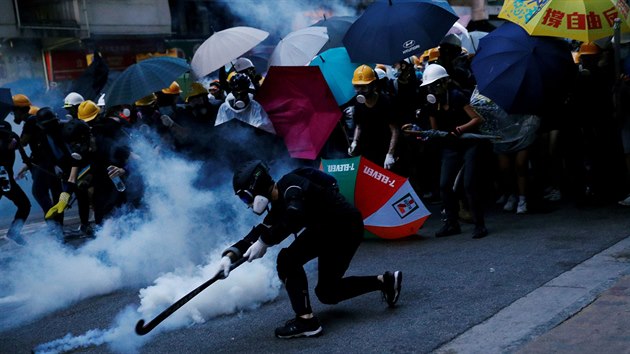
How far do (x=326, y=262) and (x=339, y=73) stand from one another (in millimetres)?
3892

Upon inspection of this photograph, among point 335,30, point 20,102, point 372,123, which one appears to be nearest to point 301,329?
point 372,123

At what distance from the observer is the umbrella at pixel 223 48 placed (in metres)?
8.98

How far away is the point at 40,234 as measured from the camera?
28.7ft

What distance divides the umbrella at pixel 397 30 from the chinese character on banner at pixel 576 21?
1588 millimetres

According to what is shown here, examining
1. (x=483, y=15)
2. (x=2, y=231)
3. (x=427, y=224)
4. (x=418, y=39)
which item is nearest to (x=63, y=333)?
(x=427, y=224)

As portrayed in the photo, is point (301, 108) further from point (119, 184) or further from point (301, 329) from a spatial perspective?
point (301, 329)

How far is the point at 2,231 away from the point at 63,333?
5.46m

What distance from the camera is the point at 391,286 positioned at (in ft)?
16.4

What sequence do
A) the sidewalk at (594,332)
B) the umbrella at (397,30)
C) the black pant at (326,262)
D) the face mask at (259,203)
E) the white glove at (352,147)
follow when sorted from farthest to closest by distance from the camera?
1. the umbrella at (397,30)
2. the white glove at (352,147)
3. the black pant at (326,262)
4. the face mask at (259,203)
5. the sidewalk at (594,332)

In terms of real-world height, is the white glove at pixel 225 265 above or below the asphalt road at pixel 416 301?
above

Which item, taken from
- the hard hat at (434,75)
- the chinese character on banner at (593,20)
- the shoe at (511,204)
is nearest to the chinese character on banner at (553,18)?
the chinese character on banner at (593,20)

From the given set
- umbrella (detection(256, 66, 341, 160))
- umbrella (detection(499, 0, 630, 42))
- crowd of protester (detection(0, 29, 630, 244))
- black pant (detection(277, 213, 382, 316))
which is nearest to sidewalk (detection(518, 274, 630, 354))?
black pant (detection(277, 213, 382, 316))

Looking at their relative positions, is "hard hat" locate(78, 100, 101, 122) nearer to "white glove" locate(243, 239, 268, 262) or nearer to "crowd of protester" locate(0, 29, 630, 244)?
"crowd of protester" locate(0, 29, 630, 244)

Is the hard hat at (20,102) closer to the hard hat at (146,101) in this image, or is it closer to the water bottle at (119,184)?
the hard hat at (146,101)
